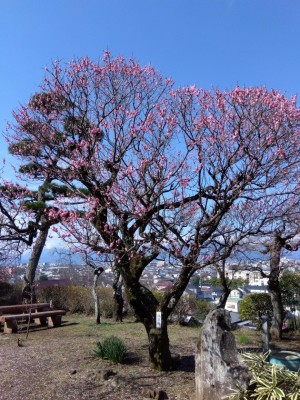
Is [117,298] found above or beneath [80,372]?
above

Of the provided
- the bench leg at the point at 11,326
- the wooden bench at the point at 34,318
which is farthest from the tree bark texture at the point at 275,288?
the bench leg at the point at 11,326

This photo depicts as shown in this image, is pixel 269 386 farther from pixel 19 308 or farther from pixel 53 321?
pixel 19 308

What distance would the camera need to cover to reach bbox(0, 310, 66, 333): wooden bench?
9688 mm

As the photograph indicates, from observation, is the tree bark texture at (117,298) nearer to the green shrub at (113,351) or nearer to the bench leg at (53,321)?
the bench leg at (53,321)

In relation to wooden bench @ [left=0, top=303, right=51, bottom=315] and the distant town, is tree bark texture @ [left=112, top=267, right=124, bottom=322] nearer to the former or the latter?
the distant town

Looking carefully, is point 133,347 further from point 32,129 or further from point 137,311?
point 32,129

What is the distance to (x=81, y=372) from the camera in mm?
5758

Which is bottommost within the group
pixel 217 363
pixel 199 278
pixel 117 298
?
pixel 217 363

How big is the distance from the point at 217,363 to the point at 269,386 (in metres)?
0.62

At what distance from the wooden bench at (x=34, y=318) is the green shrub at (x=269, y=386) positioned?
6381mm

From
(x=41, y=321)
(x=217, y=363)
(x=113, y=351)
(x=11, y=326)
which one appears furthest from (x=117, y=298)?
(x=217, y=363)

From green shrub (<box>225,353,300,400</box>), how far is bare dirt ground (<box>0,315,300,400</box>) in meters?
0.87

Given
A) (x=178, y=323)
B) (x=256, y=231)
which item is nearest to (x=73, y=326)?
(x=178, y=323)

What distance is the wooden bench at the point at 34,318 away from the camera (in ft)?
31.8
